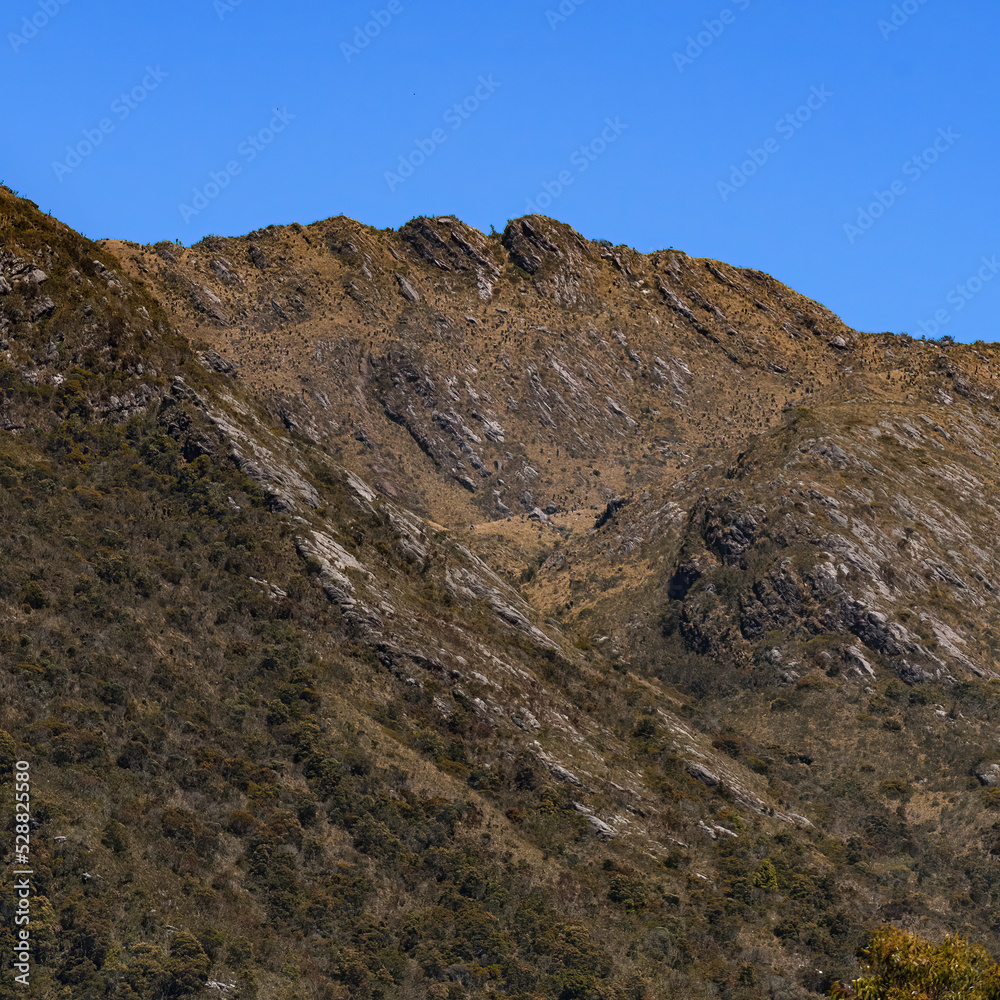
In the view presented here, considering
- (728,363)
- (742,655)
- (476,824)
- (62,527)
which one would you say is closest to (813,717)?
(742,655)

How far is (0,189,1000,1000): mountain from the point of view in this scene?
42.9m

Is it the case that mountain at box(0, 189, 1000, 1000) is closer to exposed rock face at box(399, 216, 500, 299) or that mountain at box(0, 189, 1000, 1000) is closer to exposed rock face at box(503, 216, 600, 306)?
exposed rock face at box(399, 216, 500, 299)

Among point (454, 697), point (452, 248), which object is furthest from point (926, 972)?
point (452, 248)

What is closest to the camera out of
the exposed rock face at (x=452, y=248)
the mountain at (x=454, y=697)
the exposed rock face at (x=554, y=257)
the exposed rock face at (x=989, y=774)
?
the mountain at (x=454, y=697)

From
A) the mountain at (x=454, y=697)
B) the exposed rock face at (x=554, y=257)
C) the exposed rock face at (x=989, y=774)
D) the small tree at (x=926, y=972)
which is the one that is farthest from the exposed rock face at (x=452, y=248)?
the small tree at (x=926, y=972)

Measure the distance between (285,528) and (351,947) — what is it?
33419mm

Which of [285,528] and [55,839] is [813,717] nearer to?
[285,528]

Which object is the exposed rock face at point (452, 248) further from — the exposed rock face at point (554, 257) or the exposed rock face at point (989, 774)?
the exposed rock face at point (989, 774)

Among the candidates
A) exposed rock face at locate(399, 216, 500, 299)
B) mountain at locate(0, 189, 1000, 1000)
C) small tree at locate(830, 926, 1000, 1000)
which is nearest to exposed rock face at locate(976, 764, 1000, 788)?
mountain at locate(0, 189, 1000, 1000)

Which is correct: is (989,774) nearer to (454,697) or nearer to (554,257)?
(454,697)

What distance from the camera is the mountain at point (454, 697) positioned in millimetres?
42938

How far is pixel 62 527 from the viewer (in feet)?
189

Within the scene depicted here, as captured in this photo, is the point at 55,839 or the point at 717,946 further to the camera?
the point at 717,946

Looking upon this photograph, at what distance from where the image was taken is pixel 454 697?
2547 inches
